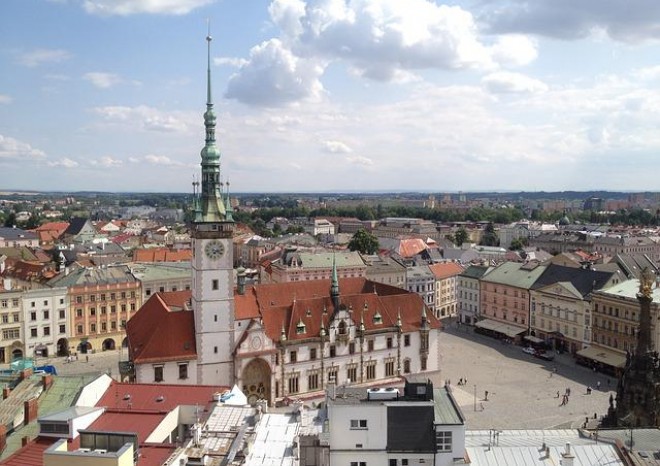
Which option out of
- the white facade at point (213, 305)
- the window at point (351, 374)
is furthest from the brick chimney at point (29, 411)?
the window at point (351, 374)

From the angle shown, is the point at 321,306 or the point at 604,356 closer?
the point at 321,306

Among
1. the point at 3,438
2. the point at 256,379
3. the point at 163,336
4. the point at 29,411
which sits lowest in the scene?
the point at 256,379

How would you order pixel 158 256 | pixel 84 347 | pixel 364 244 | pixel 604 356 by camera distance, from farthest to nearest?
Answer: 1. pixel 364 244
2. pixel 158 256
3. pixel 84 347
4. pixel 604 356

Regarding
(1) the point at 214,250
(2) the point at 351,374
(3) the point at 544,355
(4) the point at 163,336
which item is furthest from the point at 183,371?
(3) the point at 544,355

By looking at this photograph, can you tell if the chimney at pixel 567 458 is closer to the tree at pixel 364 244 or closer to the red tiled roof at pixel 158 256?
the red tiled roof at pixel 158 256

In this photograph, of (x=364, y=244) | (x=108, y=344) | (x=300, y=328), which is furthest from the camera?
(x=364, y=244)

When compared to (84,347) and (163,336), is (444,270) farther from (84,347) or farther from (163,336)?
(163,336)
